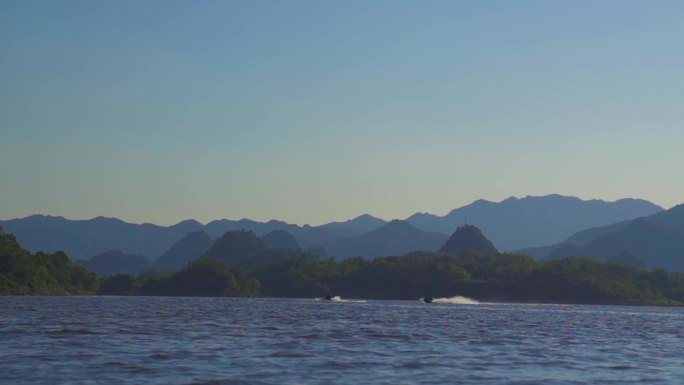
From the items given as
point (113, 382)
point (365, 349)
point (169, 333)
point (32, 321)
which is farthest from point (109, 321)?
point (113, 382)

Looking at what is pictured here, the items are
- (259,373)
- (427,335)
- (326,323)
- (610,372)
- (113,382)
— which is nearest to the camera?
(113,382)

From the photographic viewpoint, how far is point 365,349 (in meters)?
61.6

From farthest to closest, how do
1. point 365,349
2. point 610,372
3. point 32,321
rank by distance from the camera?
point 32,321
point 365,349
point 610,372

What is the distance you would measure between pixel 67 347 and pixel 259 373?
1606cm

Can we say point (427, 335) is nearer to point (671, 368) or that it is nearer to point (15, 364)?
point (671, 368)

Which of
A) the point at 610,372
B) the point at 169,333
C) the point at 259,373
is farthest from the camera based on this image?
the point at 169,333

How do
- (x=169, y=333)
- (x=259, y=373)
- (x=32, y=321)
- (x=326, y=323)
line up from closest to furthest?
(x=259, y=373)
(x=169, y=333)
(x=32, y=321)
(x=326, y=323)

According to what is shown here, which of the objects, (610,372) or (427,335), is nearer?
(610,372)

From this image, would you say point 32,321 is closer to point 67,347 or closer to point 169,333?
point 169,333

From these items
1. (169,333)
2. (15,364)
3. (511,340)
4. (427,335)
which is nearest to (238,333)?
(169,333)

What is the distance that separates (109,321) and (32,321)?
651cm

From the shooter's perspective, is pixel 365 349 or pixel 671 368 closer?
pixel 671 368

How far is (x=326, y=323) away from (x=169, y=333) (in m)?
24.7

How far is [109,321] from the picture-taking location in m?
89.4
